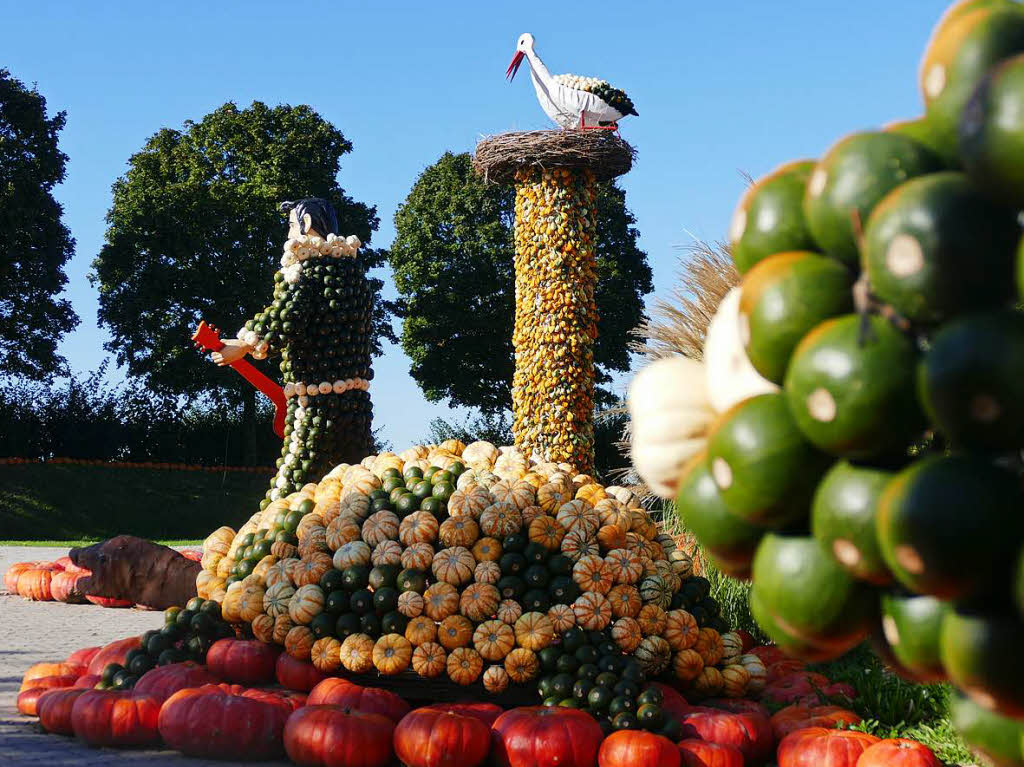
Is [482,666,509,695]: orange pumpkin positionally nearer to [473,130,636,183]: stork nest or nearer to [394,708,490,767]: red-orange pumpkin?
[394,708,490,767]: red-orange pumpkin

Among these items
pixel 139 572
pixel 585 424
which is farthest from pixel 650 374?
pixel 585 424

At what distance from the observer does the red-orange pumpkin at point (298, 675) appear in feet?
18.3

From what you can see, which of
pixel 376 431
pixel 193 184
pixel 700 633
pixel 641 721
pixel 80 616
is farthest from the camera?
pixel 193 184

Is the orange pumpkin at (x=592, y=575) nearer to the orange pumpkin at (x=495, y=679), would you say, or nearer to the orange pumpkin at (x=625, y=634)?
the orange pumpkin at (x=625, y=634)

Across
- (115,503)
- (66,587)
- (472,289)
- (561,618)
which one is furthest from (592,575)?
(472,289)

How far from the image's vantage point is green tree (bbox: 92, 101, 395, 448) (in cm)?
2758

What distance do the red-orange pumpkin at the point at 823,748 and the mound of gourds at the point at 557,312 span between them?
9.35 meters

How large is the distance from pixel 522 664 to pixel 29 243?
2523 cm

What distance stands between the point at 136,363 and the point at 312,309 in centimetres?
2164

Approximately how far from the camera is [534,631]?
5.20 metres

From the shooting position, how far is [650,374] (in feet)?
3.96

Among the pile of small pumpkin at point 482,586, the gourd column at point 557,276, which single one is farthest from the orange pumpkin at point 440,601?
the gourd column at point 557,276

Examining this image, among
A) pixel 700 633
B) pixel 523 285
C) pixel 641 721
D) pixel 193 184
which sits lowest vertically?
pixel 641 721

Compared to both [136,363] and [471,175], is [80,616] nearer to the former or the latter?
[136,363]
